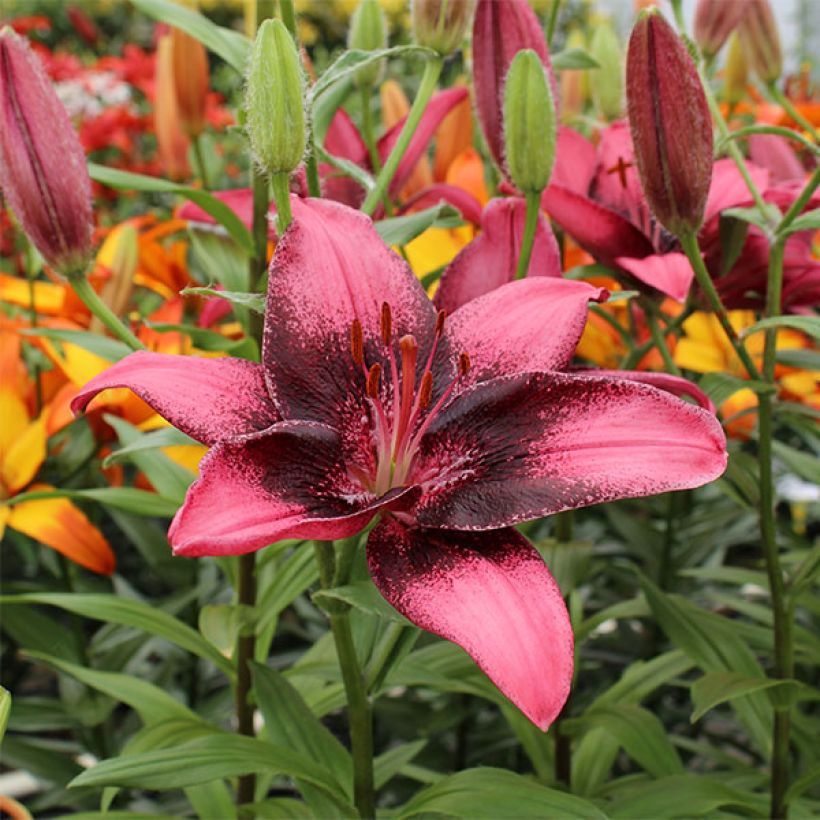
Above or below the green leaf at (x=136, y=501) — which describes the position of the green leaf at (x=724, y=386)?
above

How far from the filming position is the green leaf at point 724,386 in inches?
24.9

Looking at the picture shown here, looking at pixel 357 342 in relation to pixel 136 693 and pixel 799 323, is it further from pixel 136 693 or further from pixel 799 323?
pixel 136 693

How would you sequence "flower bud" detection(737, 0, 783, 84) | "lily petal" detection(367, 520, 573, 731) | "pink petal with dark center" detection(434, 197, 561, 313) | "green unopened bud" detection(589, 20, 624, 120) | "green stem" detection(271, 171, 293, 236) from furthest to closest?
"green unopened bud" detection(589, 20, 624, 120)
"flower bud" detection(737, 0, 783, 84)
"pink petal with dark center" detection(434, 197, 561, 313)
"green stem" detection(271, 171, 293, 236)
"lily petal" detection(367, 520, 573, 731)

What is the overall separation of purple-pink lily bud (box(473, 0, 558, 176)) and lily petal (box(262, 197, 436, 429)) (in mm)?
163

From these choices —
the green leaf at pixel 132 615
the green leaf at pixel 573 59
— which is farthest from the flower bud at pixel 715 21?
the green leaf at pixel 132 615

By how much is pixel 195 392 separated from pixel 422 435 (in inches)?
4.3

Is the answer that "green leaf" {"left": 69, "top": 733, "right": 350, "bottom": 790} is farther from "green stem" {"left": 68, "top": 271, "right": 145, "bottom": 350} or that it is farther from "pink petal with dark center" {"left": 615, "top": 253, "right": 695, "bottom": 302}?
"pink petal with dark center" {"left": 615, "top": 253, "right": 695, "bottom": 302}

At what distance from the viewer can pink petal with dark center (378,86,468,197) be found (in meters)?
0.77

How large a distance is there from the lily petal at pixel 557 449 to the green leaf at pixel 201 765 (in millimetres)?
193

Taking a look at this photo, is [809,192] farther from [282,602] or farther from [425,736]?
[425,736]

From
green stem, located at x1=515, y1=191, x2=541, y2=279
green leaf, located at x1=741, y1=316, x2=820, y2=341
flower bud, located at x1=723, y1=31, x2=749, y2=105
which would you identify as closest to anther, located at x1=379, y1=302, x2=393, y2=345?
green stem, located at x1=515, y1=191, x2=541, y2=279

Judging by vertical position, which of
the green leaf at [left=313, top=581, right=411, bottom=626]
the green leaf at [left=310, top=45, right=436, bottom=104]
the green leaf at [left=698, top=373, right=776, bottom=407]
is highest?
the green leaf at [left=310, top=45, right=436, bottom=104]

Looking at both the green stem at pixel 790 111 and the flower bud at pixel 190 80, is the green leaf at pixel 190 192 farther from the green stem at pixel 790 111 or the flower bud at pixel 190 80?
the green stem at pixel 790 111

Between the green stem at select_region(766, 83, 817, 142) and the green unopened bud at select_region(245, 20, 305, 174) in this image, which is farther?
the green stem at select_region(766, 83, 817, 142)
